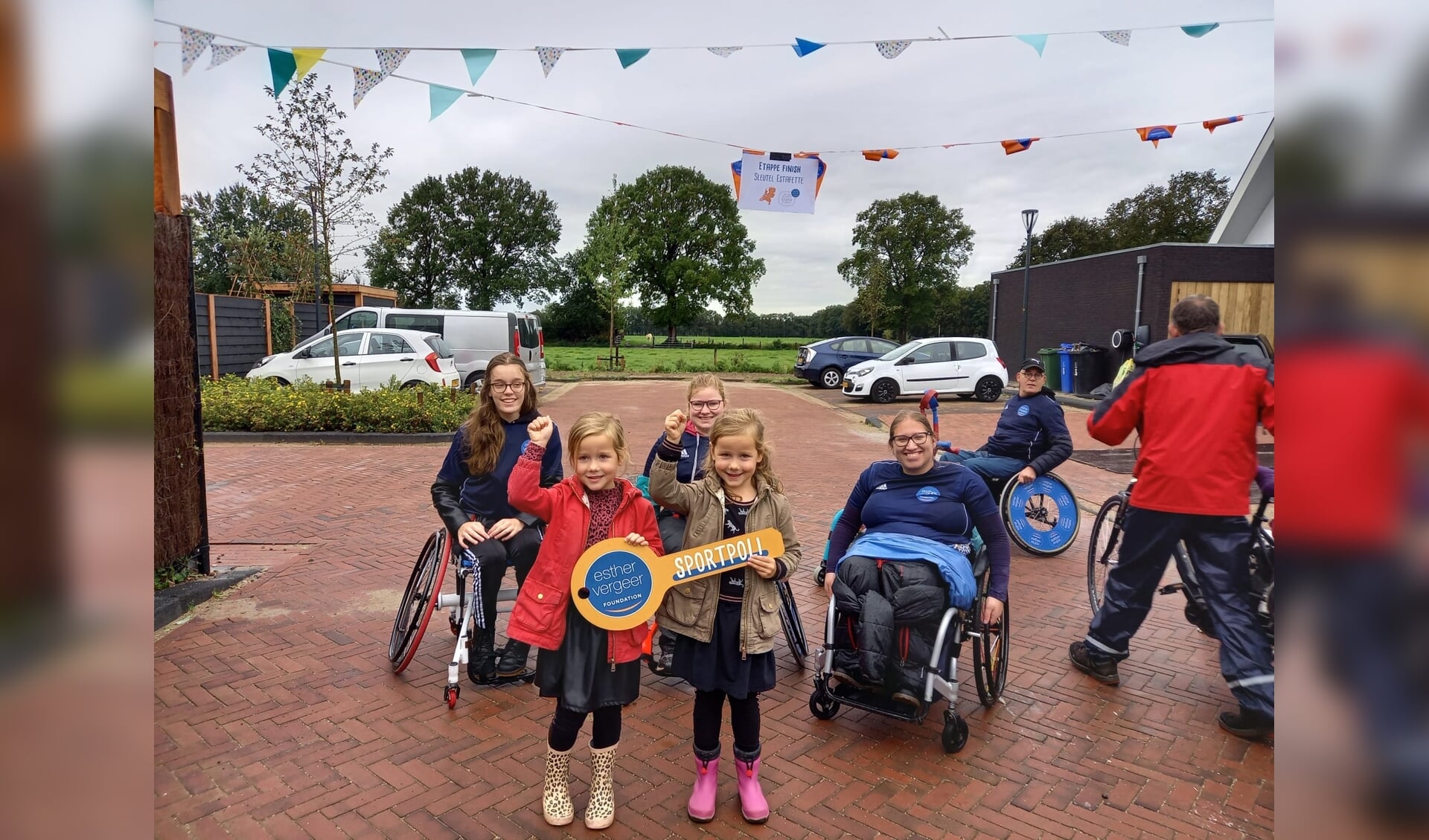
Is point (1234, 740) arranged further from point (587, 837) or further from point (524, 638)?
point (524, 638)

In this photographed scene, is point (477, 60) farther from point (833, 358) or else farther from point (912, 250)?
point (912, 250)

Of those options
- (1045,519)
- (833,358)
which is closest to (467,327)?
(833,358)

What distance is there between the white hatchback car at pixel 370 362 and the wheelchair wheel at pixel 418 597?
1067 cm

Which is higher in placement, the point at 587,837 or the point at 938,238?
the point at 938,238

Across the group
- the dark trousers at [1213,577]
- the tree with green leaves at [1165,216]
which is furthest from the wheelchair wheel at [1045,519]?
the tree with green leaves at [1165,216]

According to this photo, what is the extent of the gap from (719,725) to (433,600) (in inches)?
65.8

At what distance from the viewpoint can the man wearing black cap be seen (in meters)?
5.79

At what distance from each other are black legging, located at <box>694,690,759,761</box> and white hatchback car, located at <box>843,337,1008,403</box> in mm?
15942

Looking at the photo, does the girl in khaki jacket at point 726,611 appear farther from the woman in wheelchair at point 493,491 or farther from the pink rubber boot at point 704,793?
the woman in wheelchair at point 493,491

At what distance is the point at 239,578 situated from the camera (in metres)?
5.41

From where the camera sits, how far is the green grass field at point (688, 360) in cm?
3003
